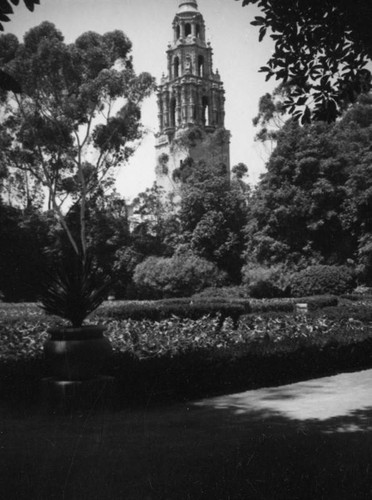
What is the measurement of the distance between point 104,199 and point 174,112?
25058 millimetres

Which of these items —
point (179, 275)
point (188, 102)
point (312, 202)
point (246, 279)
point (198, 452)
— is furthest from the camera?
point (188, 102)

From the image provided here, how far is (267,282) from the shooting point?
94.5 feet

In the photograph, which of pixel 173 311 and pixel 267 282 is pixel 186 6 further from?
pixel 173 311

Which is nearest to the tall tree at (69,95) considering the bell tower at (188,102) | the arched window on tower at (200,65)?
the bell tower at (188,102)

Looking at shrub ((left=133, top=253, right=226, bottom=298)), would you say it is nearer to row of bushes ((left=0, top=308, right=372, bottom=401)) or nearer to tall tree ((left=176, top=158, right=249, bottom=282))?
tall tree ((left=176, top=158, right=249, bottom=282))

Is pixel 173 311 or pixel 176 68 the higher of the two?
pixel 176 68

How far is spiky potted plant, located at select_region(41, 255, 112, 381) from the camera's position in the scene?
711 centimetres

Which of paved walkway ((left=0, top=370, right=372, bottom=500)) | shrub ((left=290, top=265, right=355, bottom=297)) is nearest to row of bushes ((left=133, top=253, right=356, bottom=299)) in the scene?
shrub ((left=290, top=265, right=355, bottom=297))

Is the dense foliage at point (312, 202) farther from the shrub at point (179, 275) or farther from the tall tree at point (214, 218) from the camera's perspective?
the tall tree at point (214, 218)

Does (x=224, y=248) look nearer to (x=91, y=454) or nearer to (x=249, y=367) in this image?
(x=249, y=367)

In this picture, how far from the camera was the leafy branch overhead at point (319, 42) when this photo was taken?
20.0ft

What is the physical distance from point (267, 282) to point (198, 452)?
24.1 m

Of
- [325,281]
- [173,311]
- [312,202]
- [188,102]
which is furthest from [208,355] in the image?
[188,102]

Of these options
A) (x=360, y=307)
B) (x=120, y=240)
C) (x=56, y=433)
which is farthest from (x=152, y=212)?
(x=56, y=433)
